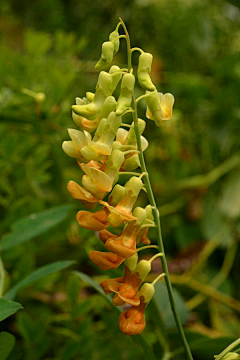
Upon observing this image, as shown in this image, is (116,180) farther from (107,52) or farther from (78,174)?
(78,174)

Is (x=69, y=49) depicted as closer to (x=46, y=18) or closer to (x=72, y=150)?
(x=46, y=18)

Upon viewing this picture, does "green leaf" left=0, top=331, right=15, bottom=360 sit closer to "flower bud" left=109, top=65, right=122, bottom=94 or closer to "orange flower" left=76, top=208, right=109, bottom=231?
"orange flower" left=76, top=208, right=109, bottom=231

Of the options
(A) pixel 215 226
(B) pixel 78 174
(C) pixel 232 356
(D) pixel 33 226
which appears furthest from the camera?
(A) pixel 215 226

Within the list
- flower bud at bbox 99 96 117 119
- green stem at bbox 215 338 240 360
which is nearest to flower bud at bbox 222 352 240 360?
green stem at bbox 215 338 240 360

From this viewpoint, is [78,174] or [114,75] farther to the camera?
[78,174]

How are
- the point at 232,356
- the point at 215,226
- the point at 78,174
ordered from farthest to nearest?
the point at 215,226 < the point at 78,174 < the point at 232,356

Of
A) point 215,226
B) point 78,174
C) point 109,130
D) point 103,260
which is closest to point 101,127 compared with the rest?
point 109,130
